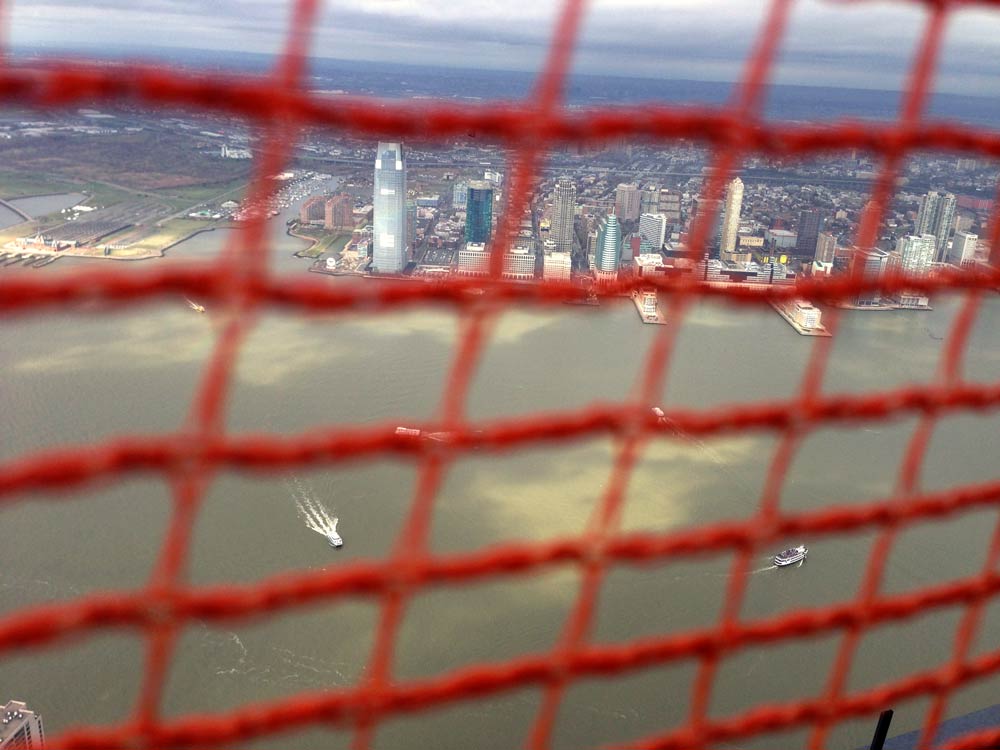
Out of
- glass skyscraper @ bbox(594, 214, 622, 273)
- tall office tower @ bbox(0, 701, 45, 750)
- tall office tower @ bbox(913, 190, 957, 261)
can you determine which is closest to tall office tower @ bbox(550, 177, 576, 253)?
glass skyscraper @ bbox(594, 214, 622, 273)

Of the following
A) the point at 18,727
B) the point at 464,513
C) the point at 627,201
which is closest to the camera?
the point at 18,727

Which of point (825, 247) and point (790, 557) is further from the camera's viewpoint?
point (825, 247)

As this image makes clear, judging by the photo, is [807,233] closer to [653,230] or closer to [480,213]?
[653,230]

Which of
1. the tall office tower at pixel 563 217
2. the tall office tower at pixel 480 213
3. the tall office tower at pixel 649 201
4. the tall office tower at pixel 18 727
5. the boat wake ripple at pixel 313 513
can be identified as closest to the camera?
the tall office tower at pixel 18 727

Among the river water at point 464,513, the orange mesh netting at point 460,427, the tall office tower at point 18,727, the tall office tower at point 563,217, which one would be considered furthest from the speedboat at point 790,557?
the orange mesh netting at point 460,427

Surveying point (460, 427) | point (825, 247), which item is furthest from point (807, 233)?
point (460, 427)

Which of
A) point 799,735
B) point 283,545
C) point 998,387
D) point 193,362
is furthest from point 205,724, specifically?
point 193,362

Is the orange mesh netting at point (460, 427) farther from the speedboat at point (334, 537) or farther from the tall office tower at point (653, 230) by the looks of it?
the tall office tower at point (653, 230)
